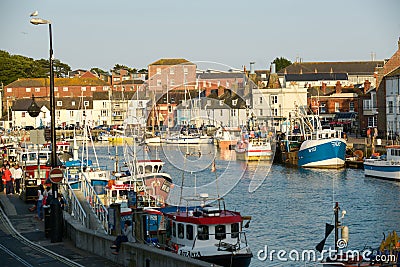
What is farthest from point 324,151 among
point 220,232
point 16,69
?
point 16,69

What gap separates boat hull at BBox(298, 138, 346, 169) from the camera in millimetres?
72375

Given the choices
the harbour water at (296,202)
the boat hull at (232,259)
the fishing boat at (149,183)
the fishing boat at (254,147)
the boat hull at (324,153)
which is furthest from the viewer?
the fishing boat at (254,147)

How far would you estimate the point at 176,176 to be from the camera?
53.8 metres

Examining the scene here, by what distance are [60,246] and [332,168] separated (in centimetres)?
5175

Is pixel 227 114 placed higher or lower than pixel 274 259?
higher

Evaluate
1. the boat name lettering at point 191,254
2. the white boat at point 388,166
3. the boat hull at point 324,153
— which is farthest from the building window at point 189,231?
the boat hull at point 324,153

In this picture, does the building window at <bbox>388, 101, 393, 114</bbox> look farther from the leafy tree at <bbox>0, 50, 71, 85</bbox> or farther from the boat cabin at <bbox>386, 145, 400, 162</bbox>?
the leafy tree at <bbox>0, 50, 71, 85</bbox>

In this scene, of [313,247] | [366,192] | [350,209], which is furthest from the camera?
[366,192]

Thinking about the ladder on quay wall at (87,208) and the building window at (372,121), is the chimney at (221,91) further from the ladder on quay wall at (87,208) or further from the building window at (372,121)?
the ladder on quay wall at (87,208)

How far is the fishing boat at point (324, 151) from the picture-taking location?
72.4m

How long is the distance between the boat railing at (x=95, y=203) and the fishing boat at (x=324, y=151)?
4516 centimetres

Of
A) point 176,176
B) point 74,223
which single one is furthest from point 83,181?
point 176,176

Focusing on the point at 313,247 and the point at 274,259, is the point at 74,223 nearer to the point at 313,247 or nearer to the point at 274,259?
the point at 274,259

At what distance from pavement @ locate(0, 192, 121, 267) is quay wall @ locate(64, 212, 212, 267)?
0.19 metres
